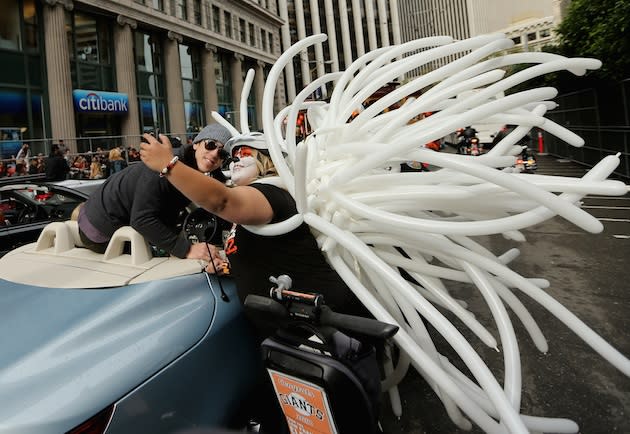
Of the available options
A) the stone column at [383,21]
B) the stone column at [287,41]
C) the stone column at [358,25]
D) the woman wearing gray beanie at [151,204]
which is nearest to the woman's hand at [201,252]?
the woman wearing gray beanie at [151,204]

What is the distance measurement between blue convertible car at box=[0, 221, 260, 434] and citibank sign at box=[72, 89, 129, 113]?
63.9 ft

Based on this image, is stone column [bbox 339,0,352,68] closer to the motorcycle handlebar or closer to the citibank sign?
the citibank sign

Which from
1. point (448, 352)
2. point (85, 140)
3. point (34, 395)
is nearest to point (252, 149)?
point (34, 395)

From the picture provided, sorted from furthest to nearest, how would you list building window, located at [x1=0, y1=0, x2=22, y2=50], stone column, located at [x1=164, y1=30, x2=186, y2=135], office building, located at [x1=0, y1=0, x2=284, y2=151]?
stone column, located at [x1=164, y1=30, x2=186, y2=135] < office building, located at [x1=0, y1=0, x2=284, y2=151] < building window, located at [x1=0, y1=0, x2=22, y2=50]

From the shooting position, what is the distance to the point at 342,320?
1379mm

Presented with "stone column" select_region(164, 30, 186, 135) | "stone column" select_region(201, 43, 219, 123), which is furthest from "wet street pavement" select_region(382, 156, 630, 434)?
"stone column" select_region(201, 43, 219, 123)

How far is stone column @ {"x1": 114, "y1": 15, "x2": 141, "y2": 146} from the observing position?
20859 millimetres

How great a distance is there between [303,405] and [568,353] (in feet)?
7.90

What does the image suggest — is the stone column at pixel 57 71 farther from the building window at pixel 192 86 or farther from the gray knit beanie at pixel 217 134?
the gray knit beanie at pixel 217 134

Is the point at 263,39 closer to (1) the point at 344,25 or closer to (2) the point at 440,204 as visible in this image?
(1) the point at 344,25

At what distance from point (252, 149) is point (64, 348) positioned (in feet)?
4.03

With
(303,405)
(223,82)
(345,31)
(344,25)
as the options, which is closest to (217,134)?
(303,405)

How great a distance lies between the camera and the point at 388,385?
197cm

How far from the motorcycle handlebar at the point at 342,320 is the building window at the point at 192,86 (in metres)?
26.3
